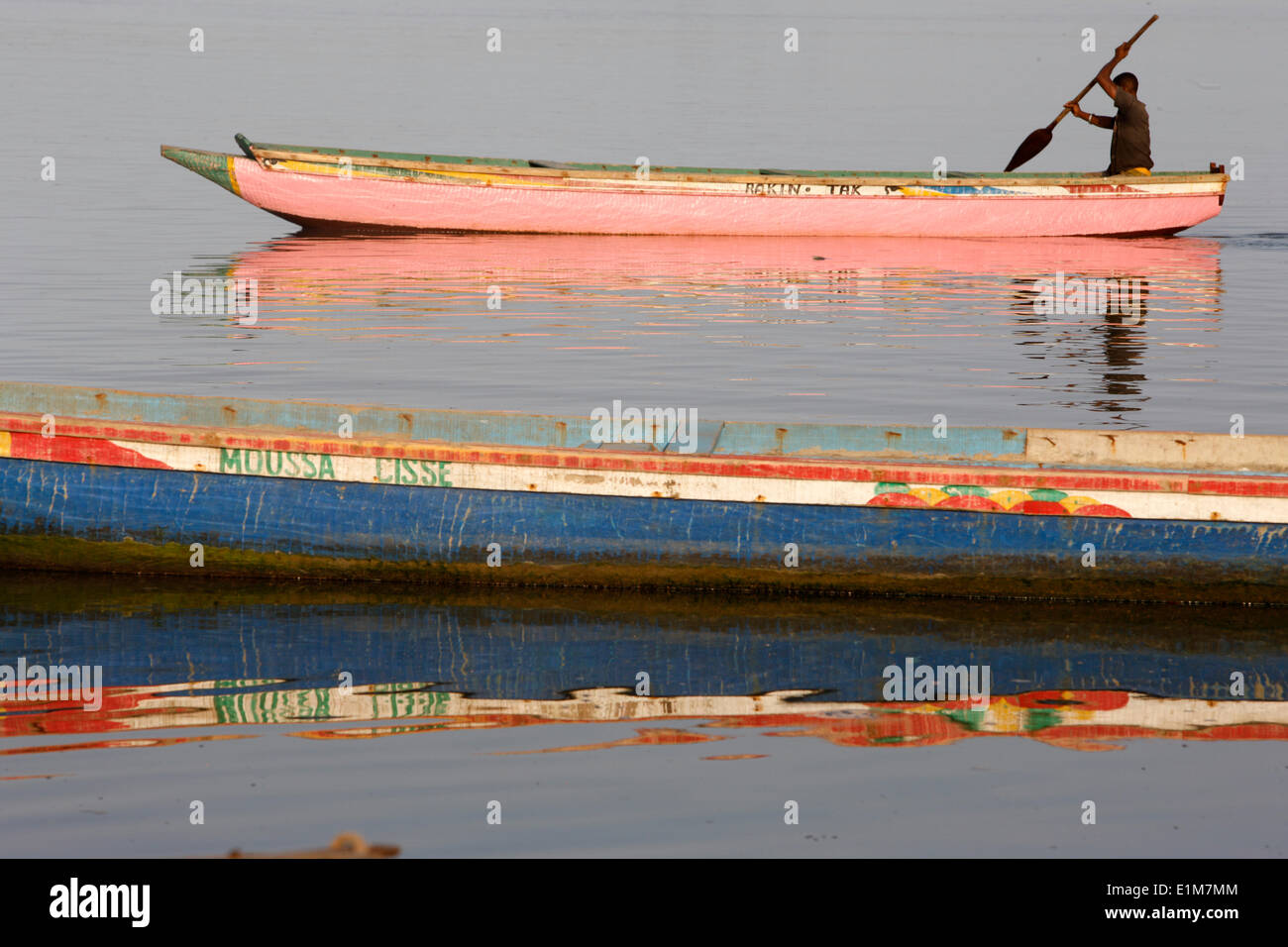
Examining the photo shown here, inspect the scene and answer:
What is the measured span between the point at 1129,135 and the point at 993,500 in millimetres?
15296

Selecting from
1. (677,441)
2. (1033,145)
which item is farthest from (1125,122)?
(677,441)

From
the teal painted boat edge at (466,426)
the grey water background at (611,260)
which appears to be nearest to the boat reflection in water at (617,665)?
the teal painted boat edge at (466,426)

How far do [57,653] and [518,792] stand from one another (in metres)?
2.98

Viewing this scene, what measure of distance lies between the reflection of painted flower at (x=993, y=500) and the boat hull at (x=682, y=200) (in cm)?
1444

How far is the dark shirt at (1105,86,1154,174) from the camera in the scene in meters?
21.8

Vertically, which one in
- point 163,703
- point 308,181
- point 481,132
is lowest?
point 163,703

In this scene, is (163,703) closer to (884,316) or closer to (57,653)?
(57,653)

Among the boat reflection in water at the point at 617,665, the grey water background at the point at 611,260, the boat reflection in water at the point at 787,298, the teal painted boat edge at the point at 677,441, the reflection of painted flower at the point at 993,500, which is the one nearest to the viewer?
the boat reflection in water at the point at 617,665

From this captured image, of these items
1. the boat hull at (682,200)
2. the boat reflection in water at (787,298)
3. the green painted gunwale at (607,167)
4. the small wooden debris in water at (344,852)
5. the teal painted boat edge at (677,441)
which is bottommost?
Answer: the small wooden debris in water at (344,852)

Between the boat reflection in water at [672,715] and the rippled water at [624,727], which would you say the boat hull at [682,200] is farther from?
the boat reflection in water at [672,715]

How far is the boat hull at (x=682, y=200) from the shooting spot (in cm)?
2256

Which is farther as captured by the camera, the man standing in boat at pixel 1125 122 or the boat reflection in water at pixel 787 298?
the man standing in boat at pixel 1125 122
